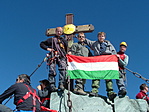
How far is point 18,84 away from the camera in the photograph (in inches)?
232

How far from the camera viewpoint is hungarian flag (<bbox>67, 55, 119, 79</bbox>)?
9.35 meters

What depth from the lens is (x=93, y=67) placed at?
31.3 feet

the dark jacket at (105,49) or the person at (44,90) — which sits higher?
the dark jacket at (105,49)

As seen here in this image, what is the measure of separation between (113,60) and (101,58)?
1.38ft

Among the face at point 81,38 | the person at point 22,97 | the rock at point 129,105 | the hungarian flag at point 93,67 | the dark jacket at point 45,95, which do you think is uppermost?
the face at point 81,38

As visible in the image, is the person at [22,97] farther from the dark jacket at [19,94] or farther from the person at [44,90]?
the person at [44,90]

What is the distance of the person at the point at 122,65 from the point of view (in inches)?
357

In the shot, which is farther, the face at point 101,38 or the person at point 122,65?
the face at point 101,38

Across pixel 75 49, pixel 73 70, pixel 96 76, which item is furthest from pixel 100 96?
pixel 75 49

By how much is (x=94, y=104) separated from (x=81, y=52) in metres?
2.08

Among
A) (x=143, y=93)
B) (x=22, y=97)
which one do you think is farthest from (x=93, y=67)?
(x=22, y=97)

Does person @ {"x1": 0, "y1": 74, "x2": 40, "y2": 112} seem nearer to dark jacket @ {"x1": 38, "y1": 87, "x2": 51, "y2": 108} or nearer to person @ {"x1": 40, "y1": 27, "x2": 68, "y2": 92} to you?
dark jacket @ {"x1": 38, "y1": 87, "x2": 51, "y2": 108}

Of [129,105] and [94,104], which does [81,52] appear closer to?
[94,104]

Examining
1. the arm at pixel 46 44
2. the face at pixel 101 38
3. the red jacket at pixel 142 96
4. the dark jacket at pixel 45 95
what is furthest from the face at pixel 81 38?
the red jacket at pixel 142 96
